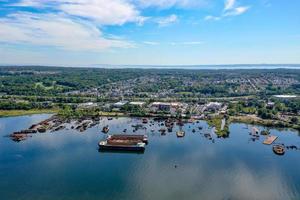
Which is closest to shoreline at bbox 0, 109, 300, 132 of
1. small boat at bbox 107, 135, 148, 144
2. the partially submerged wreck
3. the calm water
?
the calm water

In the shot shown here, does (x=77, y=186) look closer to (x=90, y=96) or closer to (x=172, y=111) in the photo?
(x=172, y=111)

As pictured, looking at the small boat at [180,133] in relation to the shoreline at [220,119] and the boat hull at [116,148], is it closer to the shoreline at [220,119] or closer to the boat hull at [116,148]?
the shoreline at [220,119]

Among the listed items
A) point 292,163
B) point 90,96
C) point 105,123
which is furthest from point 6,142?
point 90,96

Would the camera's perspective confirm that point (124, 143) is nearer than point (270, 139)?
Yes

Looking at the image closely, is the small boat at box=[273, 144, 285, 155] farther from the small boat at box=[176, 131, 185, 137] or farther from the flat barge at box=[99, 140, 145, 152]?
the flat barge at box=[99, 140, 145, 152]

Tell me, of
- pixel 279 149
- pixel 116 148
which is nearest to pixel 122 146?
pixel 116 148

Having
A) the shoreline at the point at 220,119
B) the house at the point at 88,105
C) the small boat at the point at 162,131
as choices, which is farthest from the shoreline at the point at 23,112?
the small boat at the point at 162,131

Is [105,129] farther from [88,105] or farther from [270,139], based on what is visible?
[270,139]

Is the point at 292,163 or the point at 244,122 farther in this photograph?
the point at 244,122
